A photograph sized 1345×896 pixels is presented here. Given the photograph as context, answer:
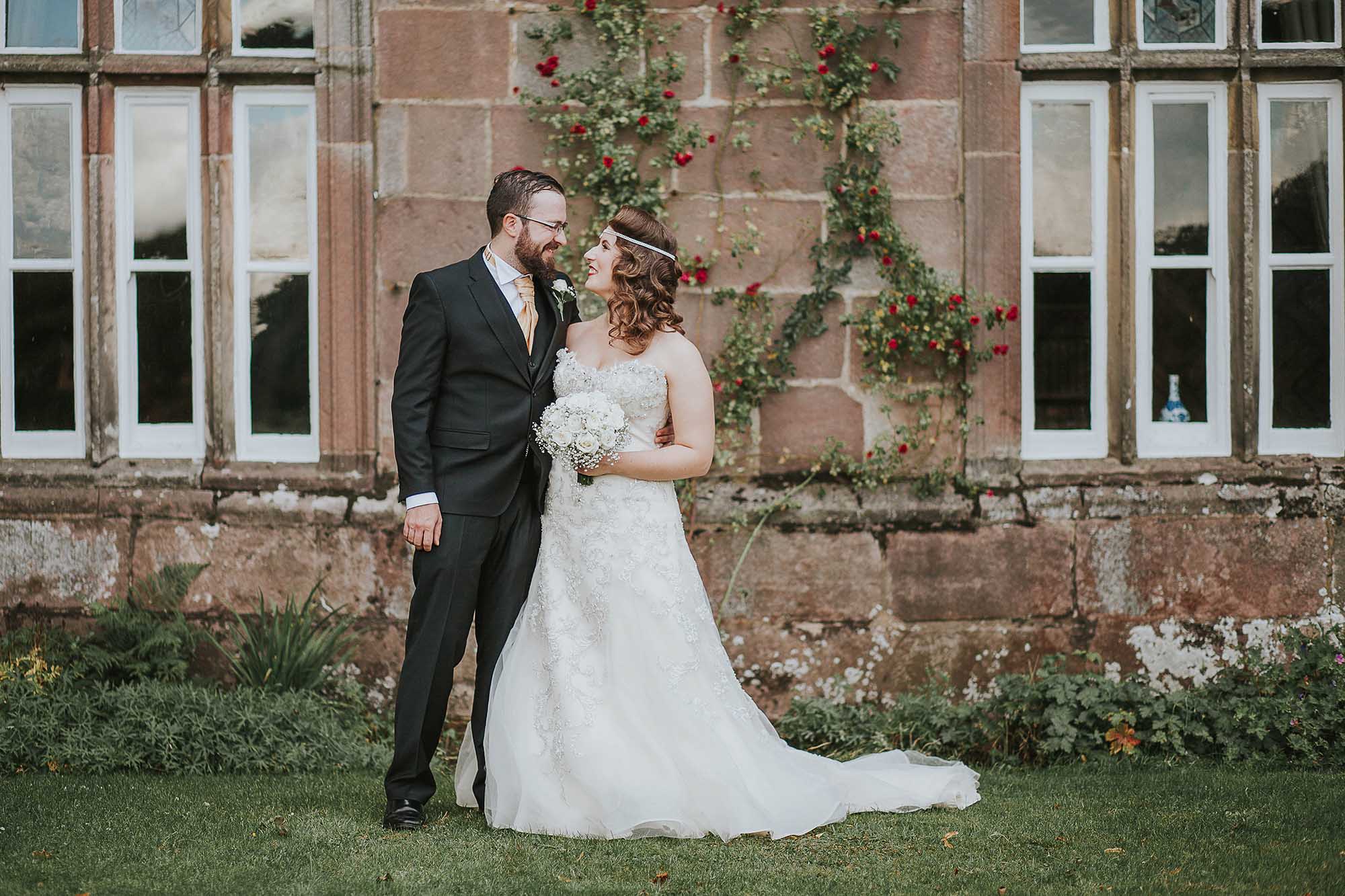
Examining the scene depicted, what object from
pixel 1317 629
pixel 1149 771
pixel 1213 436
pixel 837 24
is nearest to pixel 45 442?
pixel 837 24

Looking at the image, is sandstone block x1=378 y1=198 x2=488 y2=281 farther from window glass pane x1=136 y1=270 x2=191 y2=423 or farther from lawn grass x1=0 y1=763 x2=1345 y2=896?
lawn grass x1=0 y1=763 x2=1345 y2=896

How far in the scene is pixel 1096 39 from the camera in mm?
5641

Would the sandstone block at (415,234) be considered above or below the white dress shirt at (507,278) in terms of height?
above

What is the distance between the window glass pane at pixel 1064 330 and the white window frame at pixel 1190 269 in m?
0.23

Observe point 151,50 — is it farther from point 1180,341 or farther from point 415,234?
point 1180,341

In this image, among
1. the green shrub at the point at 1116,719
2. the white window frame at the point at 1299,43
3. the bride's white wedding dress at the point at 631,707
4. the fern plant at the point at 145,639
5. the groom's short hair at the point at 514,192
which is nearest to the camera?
the bride's white wedding dress at the point at 631,707

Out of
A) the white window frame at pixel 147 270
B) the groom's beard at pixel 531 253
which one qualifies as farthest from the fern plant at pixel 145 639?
the groom's beard at pixel 531 253

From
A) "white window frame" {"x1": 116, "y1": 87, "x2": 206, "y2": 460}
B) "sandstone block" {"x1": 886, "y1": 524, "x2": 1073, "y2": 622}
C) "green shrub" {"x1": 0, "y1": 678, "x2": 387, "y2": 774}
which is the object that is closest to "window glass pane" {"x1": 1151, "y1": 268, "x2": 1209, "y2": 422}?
"sandstone block" {"x1": 886, "y1": 524, "x2": 1073, "y2": 622}

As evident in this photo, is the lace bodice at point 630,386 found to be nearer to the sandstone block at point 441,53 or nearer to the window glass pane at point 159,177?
→ the sandstone block at point 441,53

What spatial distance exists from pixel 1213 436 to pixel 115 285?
5250 mm

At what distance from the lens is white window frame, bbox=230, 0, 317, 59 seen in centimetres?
562

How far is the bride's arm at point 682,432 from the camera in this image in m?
4.07

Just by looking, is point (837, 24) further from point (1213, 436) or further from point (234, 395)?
point (234, 395)

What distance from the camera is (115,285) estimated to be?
570 cm
